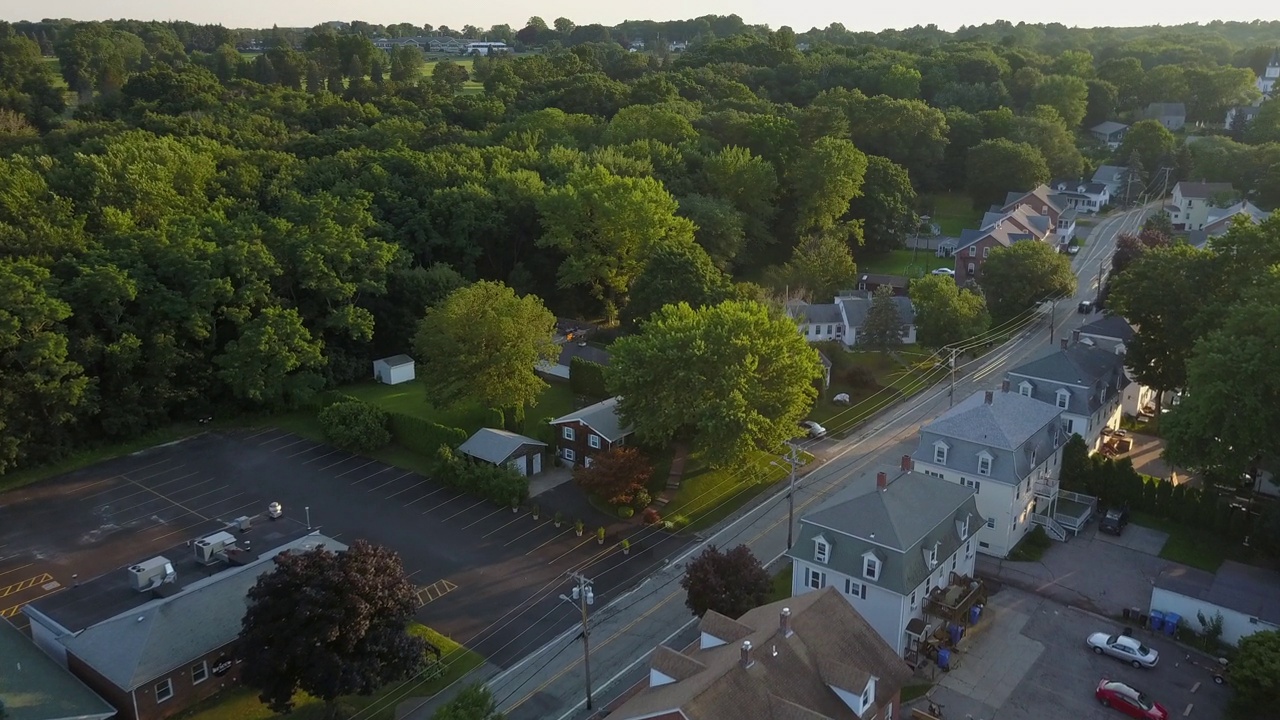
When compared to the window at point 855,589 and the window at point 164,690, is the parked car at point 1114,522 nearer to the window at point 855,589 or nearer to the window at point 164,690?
the window at point 855,589

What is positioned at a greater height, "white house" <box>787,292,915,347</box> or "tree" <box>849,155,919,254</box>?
"tree" <box>849,155,919,254</box>

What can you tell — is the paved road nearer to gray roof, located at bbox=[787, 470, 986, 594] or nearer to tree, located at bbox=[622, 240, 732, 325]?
gray roof, located at bbox=[787, 470, 986, 594]

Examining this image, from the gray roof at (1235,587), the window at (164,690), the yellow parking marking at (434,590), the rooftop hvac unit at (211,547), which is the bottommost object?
the yellow parking marking at (434,590)

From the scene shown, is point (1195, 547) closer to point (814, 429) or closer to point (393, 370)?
point (814, 429)

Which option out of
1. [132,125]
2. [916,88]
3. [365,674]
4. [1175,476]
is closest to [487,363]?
[365,674]

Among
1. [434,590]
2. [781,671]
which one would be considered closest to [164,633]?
[434,590]

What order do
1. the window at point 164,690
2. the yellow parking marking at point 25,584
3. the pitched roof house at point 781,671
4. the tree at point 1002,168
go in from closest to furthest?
the pitched roof house at point 781,671
the window at point 164,690
the yellow parking marking at point 25,584
the tree at point 1002,168

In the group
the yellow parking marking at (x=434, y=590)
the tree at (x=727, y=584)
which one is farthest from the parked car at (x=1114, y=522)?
the yellow parking marking at (x=434, y=590)

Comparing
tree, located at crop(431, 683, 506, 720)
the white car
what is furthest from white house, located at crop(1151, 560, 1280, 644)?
tree, located at crop(431, 683, 506, 720)
